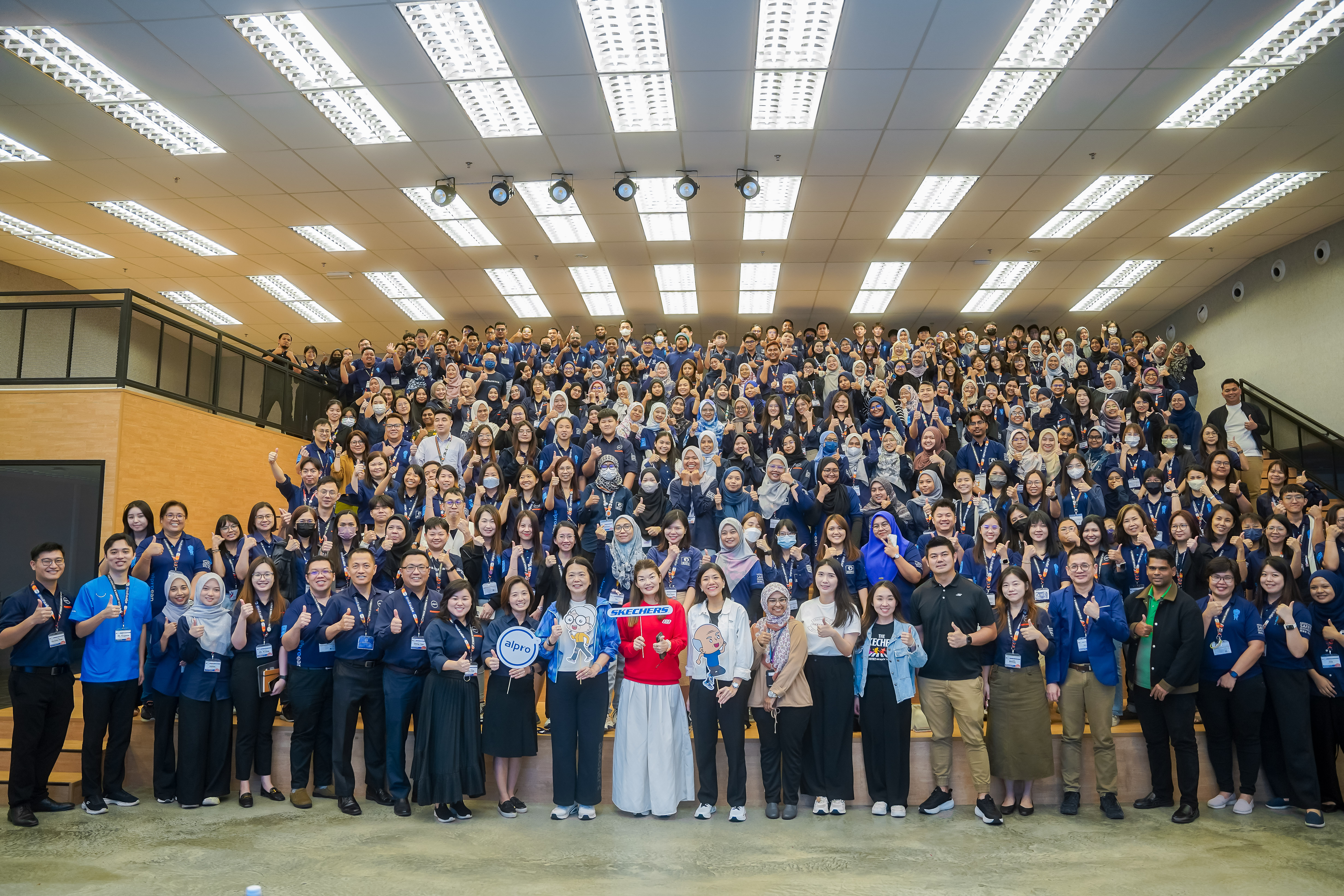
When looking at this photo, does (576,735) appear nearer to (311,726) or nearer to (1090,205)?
(311,726)

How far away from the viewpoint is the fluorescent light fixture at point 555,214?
10789 millimetres

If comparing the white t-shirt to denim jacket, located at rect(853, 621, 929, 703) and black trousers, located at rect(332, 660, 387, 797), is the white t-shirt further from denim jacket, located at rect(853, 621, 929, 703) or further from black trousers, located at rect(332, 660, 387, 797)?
black trousers, located at rect(332, 660, 387, 797)

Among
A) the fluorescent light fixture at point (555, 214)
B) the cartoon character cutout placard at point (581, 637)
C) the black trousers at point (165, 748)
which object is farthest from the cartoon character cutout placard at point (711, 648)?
the fluorescent light fixture at point (555, 214)

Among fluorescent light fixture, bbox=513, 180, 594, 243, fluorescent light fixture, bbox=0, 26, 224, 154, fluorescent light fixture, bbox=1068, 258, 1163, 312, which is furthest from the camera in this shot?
fluorescent light fixture, bbox=1068, 258, 1163, 312

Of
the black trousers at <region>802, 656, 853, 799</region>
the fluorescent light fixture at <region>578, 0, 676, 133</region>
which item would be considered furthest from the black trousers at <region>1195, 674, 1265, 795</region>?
the fluorescent light fixture at <region>578, 0, 676, 133</region>

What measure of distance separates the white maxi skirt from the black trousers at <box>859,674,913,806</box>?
1.23 m

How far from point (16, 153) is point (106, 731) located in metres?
7.63

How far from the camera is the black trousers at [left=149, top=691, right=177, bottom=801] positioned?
19.1 ft

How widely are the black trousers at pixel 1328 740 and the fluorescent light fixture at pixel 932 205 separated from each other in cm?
695

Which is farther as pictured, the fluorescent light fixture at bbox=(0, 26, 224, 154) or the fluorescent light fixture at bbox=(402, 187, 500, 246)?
the fluorescent light fixture at bbox=(402, 187, 500, 246)

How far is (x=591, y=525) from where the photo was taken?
7465mm

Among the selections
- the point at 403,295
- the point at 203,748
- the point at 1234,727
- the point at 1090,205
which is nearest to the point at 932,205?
the point at 1090,205

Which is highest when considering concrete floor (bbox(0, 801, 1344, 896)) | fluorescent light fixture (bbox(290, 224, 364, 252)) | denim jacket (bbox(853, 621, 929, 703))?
fluorescent light fixture (bbox(290, 224, 364, 252))

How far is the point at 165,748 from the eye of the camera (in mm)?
5863
